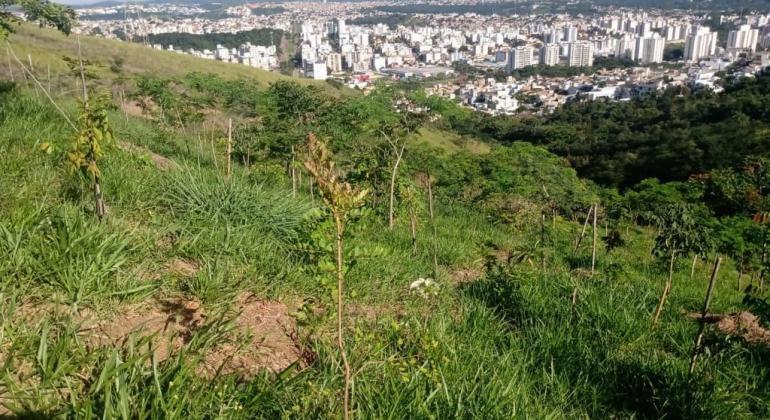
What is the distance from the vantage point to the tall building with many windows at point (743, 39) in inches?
4938

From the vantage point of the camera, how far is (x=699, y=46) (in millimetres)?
118562

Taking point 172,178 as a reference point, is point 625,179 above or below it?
below

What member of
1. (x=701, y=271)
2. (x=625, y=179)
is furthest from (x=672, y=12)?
(x=701, y=271)

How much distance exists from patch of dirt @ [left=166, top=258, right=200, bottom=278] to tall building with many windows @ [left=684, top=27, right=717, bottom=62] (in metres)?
137

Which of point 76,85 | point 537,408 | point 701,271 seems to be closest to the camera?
point 537,408

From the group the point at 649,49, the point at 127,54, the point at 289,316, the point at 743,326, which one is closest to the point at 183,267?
the point at 289,316

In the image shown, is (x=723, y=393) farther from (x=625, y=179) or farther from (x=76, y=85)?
(x=625, y=179)

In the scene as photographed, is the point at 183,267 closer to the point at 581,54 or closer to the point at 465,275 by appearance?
the point at 465,275

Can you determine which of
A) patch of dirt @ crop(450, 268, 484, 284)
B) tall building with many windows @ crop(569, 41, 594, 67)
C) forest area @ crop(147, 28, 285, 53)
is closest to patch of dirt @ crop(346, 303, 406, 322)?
patch of dirt @ crop(450, 268, 484, 284)

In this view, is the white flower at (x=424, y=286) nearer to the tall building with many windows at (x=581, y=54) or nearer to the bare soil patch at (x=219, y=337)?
the bare soil patch at (x=219, y=337)

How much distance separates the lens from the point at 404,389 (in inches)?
86.7

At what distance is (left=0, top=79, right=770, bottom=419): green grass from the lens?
196 cm

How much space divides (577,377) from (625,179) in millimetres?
34597

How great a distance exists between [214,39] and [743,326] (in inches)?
5154
